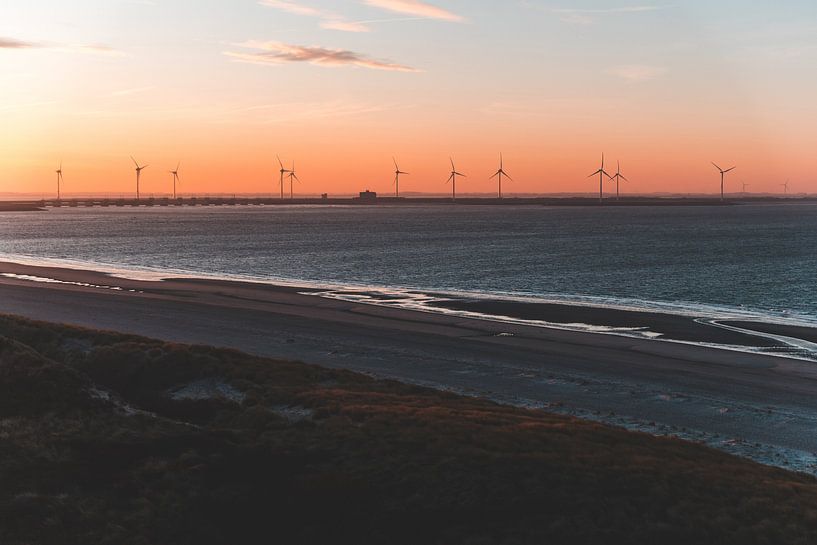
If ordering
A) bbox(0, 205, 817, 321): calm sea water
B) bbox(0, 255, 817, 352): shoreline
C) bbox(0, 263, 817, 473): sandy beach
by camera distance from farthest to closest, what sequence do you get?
bbox(0, 205, 817, 321): calm sea water, bbox(0, 255, 817, 352): shoreline, bbox(0, 263, 817, 473): sandy beach

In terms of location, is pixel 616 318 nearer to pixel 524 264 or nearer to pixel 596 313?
pixel 596 313

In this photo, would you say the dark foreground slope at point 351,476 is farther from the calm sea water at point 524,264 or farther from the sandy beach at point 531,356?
the calm sea water at point 524,264

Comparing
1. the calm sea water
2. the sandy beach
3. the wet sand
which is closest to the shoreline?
the wet sand

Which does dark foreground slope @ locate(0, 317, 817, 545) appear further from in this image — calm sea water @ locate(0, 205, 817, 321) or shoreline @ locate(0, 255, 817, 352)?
calm sea water @ locate(0, 205, 817, 321)

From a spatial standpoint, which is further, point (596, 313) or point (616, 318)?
point (596, 313)

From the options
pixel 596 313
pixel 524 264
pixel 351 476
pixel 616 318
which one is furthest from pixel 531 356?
pixel 524 264

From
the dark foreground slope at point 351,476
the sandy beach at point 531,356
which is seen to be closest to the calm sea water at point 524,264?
the sandy beach at point 531,356

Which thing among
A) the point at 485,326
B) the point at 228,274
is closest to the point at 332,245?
the point at 228,274

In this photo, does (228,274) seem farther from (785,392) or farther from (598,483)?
(598,483)
